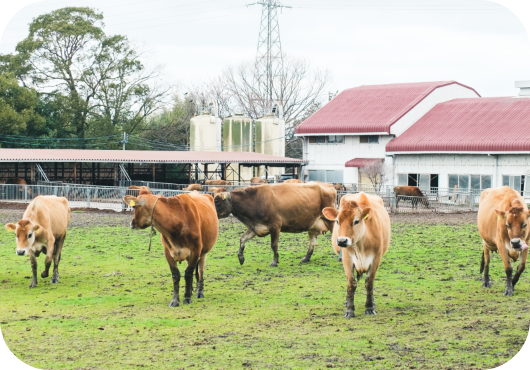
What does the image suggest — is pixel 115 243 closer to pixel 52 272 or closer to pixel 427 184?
pixel 52 272

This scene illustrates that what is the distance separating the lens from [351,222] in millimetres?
8250

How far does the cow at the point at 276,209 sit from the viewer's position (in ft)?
45.4

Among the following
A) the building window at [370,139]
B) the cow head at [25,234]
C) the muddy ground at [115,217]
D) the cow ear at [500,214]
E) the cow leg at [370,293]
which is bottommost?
the muddy ground at [115,217]

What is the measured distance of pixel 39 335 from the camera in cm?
783

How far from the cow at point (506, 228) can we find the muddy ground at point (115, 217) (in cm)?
1208

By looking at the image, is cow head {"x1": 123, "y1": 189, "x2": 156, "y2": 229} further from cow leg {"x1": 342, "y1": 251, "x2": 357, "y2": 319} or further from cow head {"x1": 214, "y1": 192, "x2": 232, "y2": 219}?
cow head {"x1": 214, "y1": 192, "x2": 232, "y2": 219}

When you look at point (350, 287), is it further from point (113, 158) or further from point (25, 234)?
point (113, 158)

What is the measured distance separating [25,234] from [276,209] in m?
5.25

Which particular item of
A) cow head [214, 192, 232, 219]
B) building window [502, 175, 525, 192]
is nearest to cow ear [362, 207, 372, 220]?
cow head [214, 192, 232, 219]

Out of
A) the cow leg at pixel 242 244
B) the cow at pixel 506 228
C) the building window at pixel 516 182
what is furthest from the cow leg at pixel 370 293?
the building window at pixel 516 182

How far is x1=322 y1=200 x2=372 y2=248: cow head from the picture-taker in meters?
8.18

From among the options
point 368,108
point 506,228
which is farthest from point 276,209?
point 368,108

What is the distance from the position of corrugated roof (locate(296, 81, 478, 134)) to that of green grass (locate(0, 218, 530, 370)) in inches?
1087

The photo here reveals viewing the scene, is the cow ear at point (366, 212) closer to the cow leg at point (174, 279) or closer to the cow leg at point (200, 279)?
the cow leg at point (174, 279)
